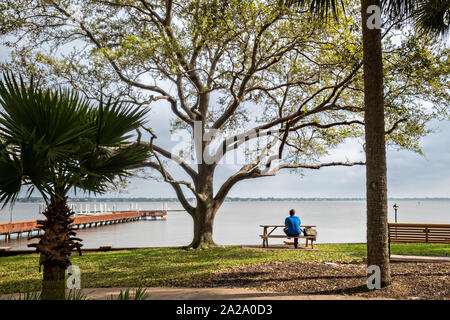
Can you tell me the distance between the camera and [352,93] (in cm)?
1552

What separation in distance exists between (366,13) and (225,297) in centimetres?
606

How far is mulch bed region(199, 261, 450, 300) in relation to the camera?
7.07 meters

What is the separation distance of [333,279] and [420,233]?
19.9 ft

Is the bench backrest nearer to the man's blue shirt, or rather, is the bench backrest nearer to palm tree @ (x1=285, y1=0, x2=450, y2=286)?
the man's blue shirt

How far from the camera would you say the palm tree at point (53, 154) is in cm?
454

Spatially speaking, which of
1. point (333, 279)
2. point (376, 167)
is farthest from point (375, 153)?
point (333, 279)

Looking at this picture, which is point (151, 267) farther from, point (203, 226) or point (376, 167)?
point (376, 167)

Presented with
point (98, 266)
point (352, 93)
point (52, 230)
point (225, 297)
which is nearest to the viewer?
point (52, 230)

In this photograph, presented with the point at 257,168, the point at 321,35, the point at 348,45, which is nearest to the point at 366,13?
the point at 348,45

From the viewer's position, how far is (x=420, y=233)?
1255 centimetres

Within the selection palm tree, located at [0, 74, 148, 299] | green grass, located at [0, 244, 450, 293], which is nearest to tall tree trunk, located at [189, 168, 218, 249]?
green grass, located at [0, 244, 450, 293]

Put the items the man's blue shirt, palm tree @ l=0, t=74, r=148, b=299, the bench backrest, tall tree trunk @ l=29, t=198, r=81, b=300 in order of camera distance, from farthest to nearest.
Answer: the man's blue shirt → the bench backrest → tall tree trunk @ l=29, t=198, r=81, b=300 → palm tree @ l=0, t=74, r=148, b=299

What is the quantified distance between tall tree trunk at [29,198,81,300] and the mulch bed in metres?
3.64
